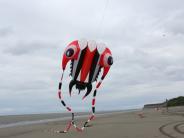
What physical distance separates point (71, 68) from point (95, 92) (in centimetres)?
166

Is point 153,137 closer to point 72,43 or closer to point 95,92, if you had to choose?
point 95,92

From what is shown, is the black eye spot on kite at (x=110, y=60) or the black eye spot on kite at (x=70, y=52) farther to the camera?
the black eye spot on kite at (x=110, y=60)

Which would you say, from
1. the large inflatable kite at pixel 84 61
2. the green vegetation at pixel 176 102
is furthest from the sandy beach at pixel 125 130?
the green vegetation at pixel 176 102

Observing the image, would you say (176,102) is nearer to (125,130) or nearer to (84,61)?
(125,130)

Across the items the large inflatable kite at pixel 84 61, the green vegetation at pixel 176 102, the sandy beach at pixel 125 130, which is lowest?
the sandy beach at pixel 125 130

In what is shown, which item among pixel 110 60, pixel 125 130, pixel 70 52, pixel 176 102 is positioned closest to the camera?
pixel 70 52

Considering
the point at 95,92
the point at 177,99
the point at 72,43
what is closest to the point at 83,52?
the point at 72,43

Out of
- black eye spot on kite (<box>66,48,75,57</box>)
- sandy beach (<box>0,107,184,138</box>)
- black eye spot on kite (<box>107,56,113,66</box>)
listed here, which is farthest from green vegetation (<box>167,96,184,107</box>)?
black eye spot on kite (<box>66,48,75,57</box>)

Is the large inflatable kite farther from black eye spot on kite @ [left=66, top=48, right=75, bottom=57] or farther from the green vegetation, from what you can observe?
the green vegetation

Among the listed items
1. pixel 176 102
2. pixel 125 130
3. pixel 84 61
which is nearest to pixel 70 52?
pixel 84 61

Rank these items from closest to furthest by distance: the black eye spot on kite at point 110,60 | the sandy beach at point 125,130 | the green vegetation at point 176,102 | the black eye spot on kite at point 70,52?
the black eye spot on kite at point 70,52, the black eye spot on kite at point 110,60, the sandy beach at point 125,130, the green vegetation at point 176,102

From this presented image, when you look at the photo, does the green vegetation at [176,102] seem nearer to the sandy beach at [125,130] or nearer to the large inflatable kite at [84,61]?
the sandy beach at [125,130]

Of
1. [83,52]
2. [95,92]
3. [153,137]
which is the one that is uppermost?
[83,52]

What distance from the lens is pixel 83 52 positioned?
17.5 metres
